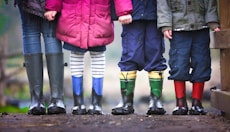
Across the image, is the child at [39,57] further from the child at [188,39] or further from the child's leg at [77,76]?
the child at [188,39]

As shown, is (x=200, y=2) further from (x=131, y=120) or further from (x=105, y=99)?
(x=105, y=99)

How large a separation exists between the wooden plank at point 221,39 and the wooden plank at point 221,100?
292 millimetres

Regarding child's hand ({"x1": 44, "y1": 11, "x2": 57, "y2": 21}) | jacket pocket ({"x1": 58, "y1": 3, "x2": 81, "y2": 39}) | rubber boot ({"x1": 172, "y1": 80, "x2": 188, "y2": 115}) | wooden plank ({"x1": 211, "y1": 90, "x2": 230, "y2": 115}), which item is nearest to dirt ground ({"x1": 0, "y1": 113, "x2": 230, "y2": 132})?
wooden plank ({"x1": 211, "y1": 90, "x2": 230, "y2": 115})

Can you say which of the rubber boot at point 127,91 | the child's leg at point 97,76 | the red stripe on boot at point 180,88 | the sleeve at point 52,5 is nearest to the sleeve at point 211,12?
the red stripe on boot at point 180,88

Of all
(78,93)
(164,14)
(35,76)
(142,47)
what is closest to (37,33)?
(35,76)

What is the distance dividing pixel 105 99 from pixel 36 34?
5192mm

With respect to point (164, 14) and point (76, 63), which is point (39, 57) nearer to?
point (76, 63)

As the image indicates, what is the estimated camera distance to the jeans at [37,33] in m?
3.32

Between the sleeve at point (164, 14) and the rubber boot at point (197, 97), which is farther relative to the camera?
the rubber boot at point (197, 97)

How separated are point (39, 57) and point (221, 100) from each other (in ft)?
4.28

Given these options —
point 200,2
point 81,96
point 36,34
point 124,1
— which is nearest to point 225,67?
point 200,2

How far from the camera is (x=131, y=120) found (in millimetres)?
2912

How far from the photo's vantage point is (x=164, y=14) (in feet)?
10.4

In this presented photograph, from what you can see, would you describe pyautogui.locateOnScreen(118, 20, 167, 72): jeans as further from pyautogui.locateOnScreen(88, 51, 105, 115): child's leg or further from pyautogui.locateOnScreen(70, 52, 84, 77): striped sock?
pyautogui.locateOnScreen(70, 52, 84, 77): striped sock
